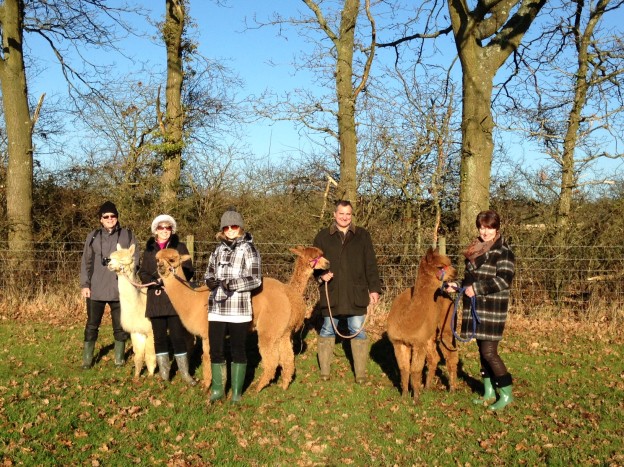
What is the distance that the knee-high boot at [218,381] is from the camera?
590 cm

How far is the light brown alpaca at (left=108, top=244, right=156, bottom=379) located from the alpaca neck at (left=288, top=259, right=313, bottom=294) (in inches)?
68.0

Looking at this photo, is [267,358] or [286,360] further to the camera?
[286,360]

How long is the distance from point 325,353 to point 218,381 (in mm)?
1562

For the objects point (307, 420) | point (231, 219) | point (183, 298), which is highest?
point (231, 219)

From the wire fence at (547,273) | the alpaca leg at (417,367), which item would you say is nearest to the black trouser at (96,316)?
the wire fence at (547,273)

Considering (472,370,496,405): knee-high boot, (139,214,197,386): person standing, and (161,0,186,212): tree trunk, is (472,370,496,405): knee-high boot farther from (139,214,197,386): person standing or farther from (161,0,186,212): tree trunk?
(161,0,186,212): tree trunk

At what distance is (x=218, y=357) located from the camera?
5859 millimetres

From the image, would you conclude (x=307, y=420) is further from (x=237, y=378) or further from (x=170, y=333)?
(x=170, y=333)

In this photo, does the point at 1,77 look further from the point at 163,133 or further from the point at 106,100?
the point at 163,133

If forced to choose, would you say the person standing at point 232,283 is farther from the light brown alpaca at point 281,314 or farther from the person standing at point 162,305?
the person standing at point 162,305

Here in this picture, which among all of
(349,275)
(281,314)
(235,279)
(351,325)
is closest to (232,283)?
(235,279)

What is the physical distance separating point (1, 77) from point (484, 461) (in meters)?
12.4

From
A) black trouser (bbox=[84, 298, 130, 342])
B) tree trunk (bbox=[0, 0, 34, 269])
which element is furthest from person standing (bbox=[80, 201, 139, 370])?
tree trunk (bbox=[0, 0, 34, 269])

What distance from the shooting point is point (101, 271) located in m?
6.89
